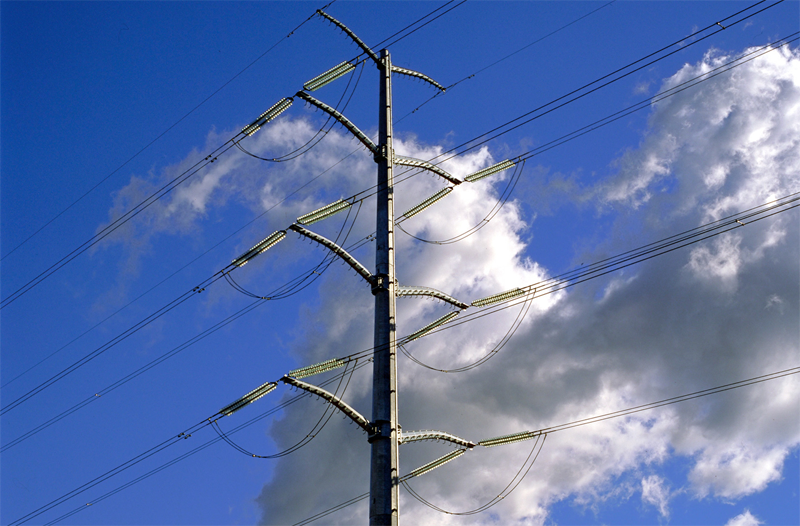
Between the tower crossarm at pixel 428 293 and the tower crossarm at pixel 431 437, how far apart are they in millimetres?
5948

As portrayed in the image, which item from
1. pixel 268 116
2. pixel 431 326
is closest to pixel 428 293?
pixel 431 326

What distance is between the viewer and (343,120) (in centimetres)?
3569

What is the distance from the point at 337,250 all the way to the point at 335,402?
6662 millimetres

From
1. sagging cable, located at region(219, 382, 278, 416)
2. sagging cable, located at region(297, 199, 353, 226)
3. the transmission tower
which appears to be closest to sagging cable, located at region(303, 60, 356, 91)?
the transmission tower

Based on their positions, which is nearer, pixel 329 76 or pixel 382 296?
pixel 382 296

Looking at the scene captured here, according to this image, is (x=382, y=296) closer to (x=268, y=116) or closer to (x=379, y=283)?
(x=379, y=283)

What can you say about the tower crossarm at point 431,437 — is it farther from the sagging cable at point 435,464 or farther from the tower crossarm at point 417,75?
the tower crossarm at point 417,75

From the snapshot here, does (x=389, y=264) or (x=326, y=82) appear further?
(x=326, y=82)

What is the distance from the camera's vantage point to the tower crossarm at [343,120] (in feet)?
115

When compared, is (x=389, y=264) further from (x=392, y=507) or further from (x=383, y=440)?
(x=392, y=507)

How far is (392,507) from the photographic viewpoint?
91.1 ft

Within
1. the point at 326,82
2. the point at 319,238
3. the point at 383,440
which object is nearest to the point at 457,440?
the point at 383,440

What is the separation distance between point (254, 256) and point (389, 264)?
6.57 m

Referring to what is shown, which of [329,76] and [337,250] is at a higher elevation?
[329,76]
